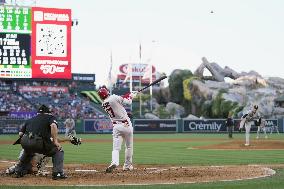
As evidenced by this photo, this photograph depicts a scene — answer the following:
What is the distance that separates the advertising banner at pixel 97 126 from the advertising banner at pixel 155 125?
2.39 metres

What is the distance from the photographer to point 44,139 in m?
11.5

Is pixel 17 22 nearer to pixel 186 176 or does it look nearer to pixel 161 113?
pixel 161 113

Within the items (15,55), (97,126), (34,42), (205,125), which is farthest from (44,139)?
(205,125)

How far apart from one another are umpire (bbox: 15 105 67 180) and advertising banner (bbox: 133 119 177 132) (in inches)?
1576

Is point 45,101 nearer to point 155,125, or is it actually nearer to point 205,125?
point 155,125

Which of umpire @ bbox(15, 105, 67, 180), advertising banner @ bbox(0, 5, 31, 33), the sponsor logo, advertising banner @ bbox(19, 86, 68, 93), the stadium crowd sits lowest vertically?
the sponsor logo

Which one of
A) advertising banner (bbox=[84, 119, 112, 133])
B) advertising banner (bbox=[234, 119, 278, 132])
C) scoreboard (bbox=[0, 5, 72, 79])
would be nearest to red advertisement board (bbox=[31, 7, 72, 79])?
scoreboard (bbox=[0, 5, 72, 79])

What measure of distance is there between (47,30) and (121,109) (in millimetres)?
31528

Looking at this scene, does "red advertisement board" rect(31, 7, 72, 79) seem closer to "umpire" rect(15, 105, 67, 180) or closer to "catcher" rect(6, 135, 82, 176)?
"catcher" rect(6, 135, 82, 176)

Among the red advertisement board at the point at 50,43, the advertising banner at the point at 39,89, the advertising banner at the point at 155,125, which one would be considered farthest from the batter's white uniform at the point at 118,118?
the advertising banner at the point at 39,89

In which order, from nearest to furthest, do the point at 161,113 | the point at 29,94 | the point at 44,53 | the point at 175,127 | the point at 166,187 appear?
the point at 166,187 < the point at 44,53 < the point at 175,127 < the point at 29,94 < the point at 161,113

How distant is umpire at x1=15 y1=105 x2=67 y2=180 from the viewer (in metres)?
11.5

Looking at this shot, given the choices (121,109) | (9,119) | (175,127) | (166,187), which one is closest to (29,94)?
(9,119)

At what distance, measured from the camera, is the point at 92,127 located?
2008 inches
